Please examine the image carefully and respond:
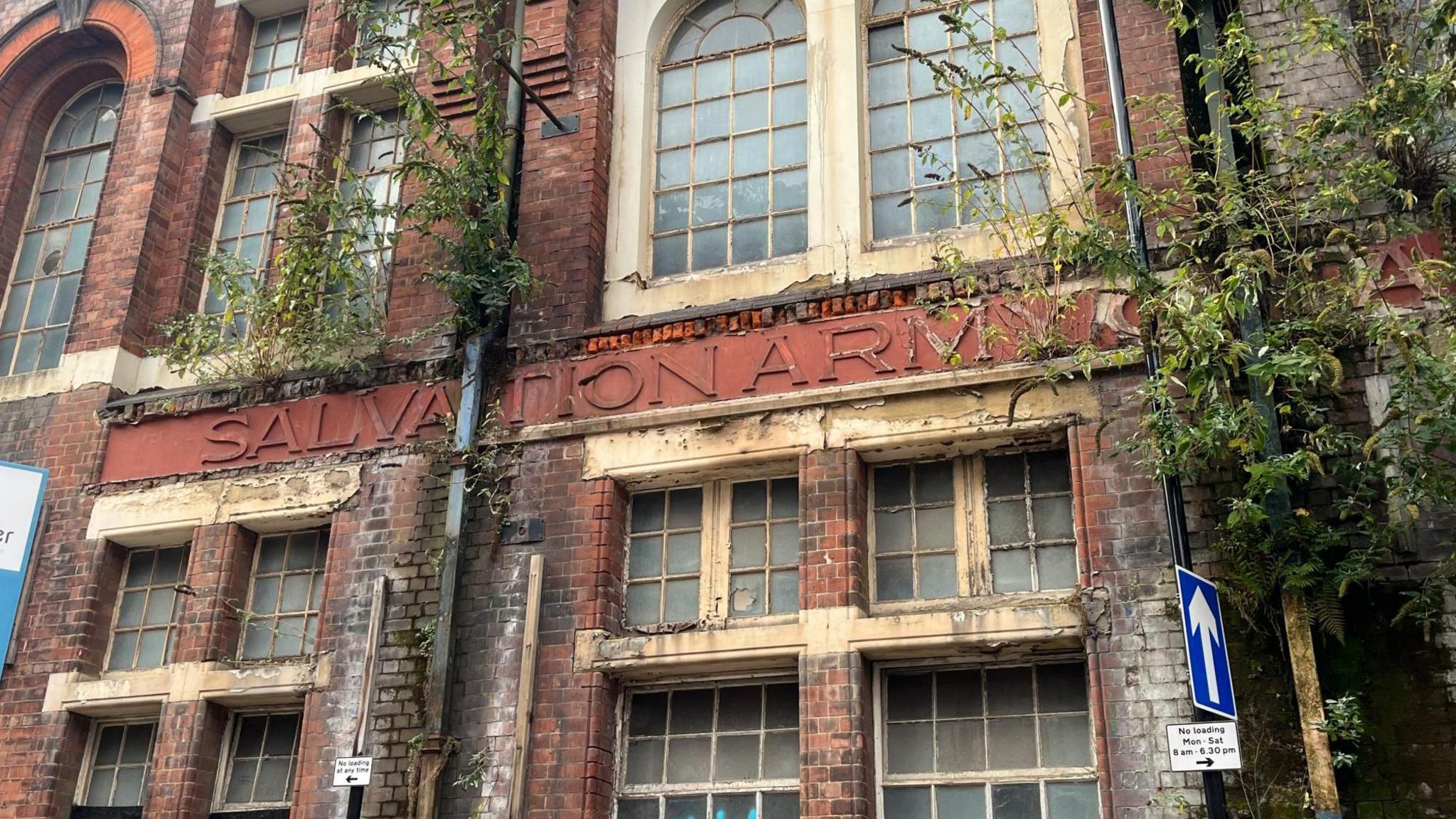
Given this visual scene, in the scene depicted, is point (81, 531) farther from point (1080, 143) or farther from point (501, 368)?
point (1080, 143)

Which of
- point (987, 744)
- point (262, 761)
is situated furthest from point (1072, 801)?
point (262, 761)

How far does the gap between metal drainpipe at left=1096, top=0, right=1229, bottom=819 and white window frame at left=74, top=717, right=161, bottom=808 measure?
7402mm

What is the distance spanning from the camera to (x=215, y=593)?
407 inches

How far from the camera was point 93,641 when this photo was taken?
10.7m

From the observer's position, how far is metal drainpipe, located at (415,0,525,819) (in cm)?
890

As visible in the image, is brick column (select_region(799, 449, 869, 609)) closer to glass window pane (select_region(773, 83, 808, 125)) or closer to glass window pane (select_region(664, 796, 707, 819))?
glass window pane (select_region(664, 796, 707, 819))

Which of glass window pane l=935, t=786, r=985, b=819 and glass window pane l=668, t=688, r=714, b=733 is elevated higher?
glass window pane l=668, t=688, r=714, b=733

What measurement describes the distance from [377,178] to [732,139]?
11.3 feet

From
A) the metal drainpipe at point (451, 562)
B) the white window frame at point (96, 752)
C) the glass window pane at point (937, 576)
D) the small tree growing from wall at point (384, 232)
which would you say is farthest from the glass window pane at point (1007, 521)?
the white window frame at point (96, 752)

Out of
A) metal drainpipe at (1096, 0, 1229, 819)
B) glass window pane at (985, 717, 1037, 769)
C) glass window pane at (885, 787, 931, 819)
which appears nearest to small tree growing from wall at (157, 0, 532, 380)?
metal drainpipe at (1096, 0, 1229, 819)

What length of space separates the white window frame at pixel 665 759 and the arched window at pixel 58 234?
21.5 ft

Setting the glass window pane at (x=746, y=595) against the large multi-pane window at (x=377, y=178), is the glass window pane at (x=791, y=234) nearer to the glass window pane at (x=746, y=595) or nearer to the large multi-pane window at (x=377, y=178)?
the glass window pane at (x=746, y=595)

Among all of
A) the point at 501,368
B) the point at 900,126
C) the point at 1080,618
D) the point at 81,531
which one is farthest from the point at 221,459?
the point at 1080,618

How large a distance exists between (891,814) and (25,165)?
34.9 feet
